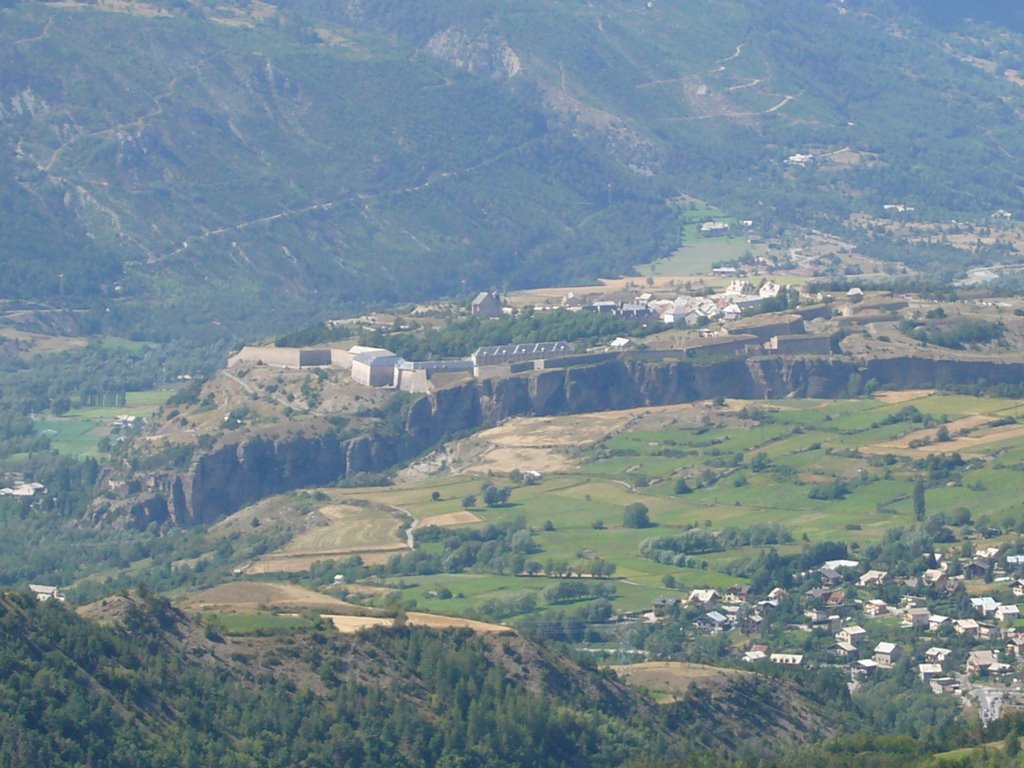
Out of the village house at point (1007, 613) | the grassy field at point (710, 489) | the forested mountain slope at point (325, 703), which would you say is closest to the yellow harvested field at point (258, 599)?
the forested mountain slope at point (325, 703)

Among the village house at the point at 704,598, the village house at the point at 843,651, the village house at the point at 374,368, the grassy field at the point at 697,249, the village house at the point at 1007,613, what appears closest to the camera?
the village house at the point at 843,651

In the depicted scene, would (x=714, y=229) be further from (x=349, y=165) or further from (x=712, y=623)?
(x=712, y=623)

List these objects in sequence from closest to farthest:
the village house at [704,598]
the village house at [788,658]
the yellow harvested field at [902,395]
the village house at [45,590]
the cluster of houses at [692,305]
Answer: the village house at [788,658]
the village house at [704,598]
the village house at [45,590]
the yellow harvested field at [902,395]
the cluster of houses at [692,305]

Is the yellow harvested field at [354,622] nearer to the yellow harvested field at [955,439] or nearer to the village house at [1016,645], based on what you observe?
the village house at [1016,645]

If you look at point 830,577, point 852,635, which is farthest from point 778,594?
point 852,635

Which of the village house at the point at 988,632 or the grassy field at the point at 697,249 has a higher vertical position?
the grassy field at the point at 697,249

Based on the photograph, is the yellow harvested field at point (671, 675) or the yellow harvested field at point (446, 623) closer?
the yellow harvested field at point (671, 675)
